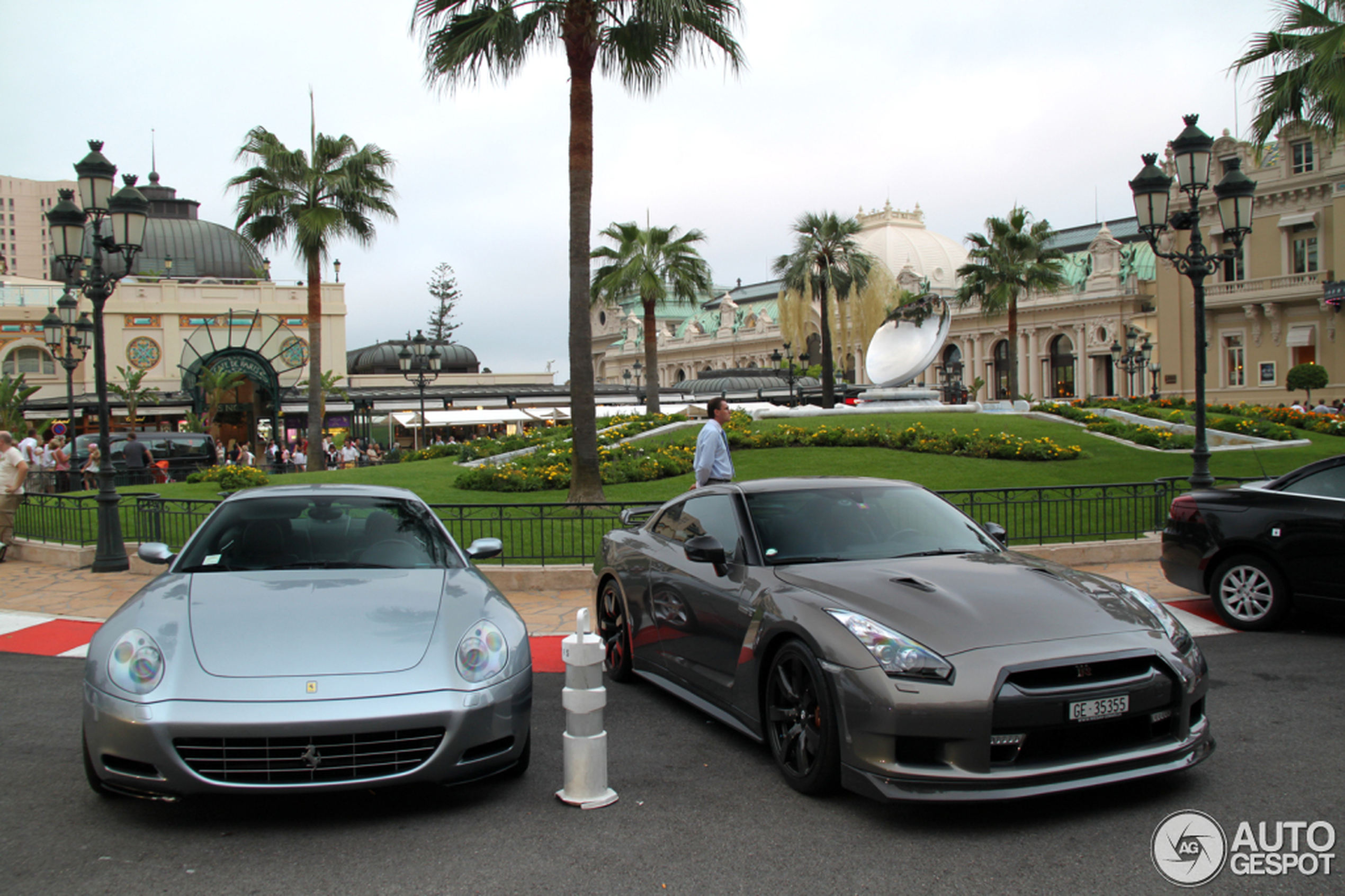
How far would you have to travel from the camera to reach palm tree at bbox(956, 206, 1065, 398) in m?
45.2

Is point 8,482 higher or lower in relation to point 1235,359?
lower

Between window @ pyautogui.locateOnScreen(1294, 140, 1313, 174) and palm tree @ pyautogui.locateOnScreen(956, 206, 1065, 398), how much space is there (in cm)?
1373

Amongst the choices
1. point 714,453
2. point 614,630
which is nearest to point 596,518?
point 714,453

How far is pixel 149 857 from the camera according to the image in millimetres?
3723

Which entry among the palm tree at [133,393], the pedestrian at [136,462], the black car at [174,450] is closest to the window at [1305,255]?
the black car at [174,450]

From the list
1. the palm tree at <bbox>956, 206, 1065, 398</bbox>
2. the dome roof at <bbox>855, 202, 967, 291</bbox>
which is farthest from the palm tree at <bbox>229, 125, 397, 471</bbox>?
the dome roof at <bbox>855, 202, 967, 291</bbox>

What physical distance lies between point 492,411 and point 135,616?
148 ft

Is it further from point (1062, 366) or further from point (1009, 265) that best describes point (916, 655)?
point (1062, 366)

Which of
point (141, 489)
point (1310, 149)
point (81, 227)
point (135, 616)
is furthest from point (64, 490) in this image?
point (1310, 149)

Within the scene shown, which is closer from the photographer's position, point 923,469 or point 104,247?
point 104,247

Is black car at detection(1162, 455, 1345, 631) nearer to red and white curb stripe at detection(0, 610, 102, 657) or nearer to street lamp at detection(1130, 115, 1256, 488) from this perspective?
street lamp at detection(1130, 115, 1256, 488)

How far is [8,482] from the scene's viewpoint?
12711 millimetres

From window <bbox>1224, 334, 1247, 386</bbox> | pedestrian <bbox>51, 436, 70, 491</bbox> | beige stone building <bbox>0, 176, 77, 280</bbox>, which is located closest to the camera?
pedestrian <bbox>51, 436, 70, 491</bbox>

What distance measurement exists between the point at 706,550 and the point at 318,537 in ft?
7.46
